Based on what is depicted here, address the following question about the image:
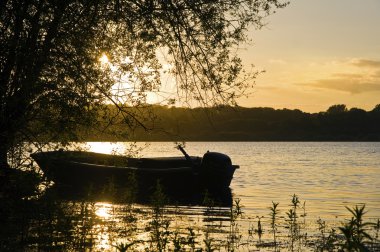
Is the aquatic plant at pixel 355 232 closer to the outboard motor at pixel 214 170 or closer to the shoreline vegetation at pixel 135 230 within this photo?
the shoreline vegetation at pixel 135 230

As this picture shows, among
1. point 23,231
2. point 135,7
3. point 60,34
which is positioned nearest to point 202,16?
point 135,7

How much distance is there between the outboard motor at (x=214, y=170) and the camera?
3300 centimetres

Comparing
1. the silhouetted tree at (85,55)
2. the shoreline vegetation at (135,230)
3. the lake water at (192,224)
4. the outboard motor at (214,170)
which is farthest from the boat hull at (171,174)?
the silhouetted tree at (85,55)

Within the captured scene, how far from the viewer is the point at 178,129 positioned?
13297 millimetres

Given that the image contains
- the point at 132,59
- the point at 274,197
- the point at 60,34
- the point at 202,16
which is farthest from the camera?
the point at 274,197

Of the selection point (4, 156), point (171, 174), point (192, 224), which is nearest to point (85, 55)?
point (4, 156)

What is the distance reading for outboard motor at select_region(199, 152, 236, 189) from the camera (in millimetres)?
33000

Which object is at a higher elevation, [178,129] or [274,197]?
[178,129]

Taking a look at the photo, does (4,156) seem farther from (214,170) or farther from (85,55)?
(214,170)

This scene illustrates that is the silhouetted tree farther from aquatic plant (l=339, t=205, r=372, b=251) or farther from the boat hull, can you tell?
the boat hull

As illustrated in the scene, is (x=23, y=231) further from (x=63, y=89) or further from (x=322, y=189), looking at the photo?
(x=322, y=189)

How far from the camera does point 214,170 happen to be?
33.2m

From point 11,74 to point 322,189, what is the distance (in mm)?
34370

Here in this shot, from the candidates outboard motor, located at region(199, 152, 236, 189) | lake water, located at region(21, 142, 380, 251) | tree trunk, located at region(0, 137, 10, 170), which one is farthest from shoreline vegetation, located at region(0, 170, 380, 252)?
outboard motor, located at region(199, 152, 236, 189)
